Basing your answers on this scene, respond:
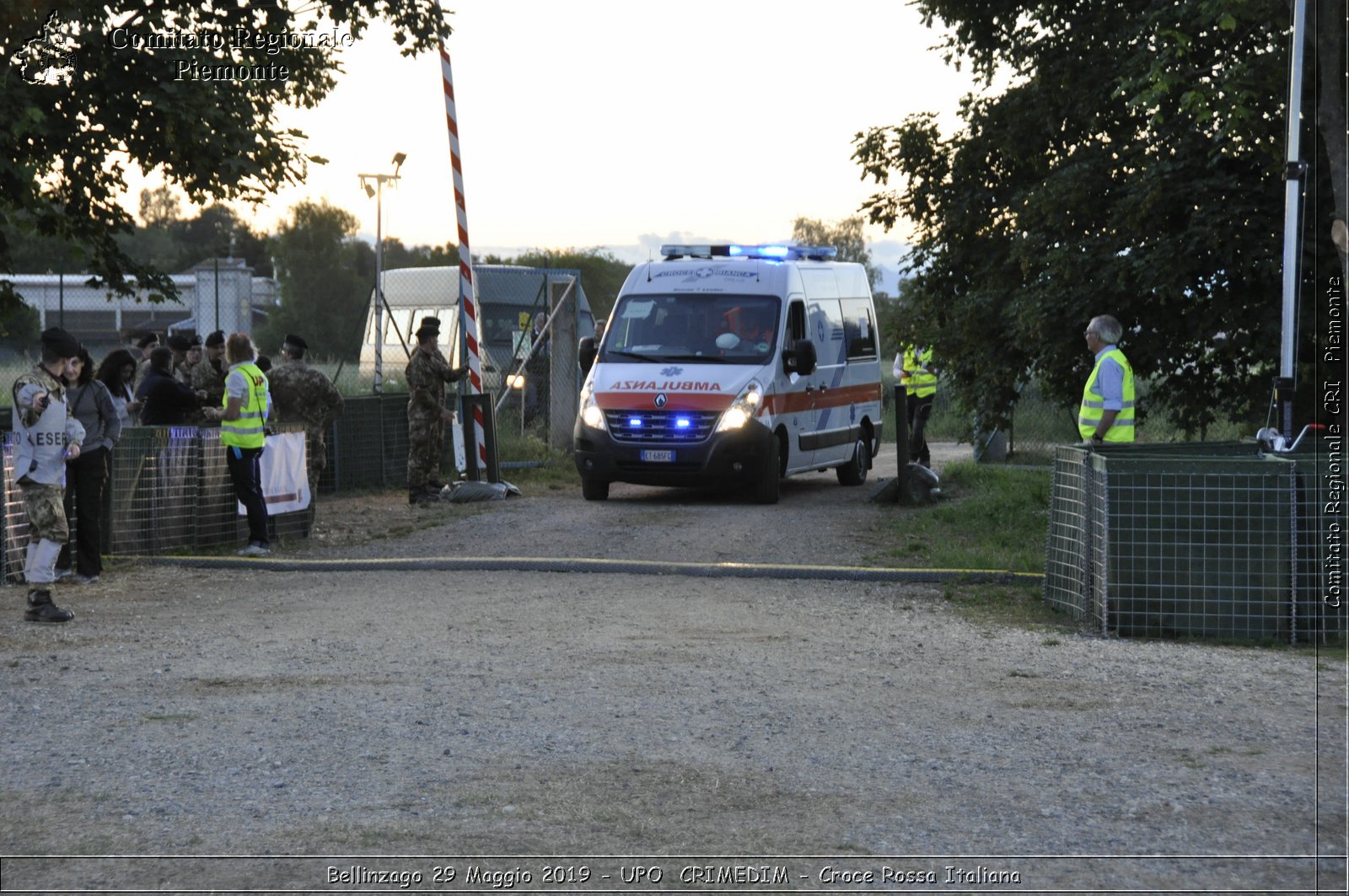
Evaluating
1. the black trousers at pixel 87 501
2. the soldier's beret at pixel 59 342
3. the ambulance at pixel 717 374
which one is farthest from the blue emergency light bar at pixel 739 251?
the soldier's beret at pixel 59 342

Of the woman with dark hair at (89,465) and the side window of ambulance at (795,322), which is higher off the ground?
the side window of ambulance at (795,322)

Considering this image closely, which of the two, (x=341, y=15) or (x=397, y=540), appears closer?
(x=397, y=540)

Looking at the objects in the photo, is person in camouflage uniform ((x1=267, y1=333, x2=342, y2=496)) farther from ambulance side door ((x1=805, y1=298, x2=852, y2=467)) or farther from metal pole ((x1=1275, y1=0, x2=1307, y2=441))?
metal pole ((x1=1275, y1=0, x2=1307, y2=441))

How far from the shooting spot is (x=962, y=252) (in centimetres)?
1859

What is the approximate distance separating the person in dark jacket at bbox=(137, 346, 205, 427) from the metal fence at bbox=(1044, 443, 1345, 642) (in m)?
8.07

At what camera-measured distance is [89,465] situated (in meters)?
10.9

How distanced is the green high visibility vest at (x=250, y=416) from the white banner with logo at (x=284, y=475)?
0.52 meters

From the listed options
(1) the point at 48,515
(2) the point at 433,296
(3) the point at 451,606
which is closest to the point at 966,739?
(3) the point at 451,606

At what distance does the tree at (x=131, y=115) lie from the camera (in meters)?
11.8

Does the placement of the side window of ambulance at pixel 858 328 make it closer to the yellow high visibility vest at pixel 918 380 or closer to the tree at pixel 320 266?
the yellow high visibility vest at pixel 918 380

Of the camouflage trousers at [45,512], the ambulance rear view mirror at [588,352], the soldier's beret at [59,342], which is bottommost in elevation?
the camouflage trousers at [45,512]

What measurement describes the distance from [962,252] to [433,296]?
1062 cm

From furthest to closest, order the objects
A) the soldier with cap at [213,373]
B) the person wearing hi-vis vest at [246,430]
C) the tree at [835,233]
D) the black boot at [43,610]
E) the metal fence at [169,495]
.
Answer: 1. the tree at [835,233]
2. the soldier with cap at [213,373]
3. the person wearing hi-vis vest at [246,430]
4. the metal fence at [169,495]
5. the black boot at [43,610]

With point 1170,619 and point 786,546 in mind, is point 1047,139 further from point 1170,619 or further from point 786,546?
point 1170,619
